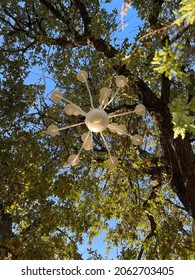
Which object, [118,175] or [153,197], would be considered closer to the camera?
[118,175]

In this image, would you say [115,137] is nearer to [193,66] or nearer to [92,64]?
[92,64]

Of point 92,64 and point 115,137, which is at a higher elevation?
point 92,64

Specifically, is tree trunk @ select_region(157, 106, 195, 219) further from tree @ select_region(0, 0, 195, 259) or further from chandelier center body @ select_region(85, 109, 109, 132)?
chandelier center body @ select_region(85, 109, 109, 132)

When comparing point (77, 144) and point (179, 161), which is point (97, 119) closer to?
point (179, 161)

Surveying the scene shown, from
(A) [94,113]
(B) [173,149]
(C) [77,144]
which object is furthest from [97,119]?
(C) [77,144]

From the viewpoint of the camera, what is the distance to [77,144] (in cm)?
769

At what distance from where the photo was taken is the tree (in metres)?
6.49

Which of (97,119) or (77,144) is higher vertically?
(77,144)

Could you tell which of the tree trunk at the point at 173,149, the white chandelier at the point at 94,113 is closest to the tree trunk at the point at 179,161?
the tree trunk at the point at 173,149

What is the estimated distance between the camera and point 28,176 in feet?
22.5
